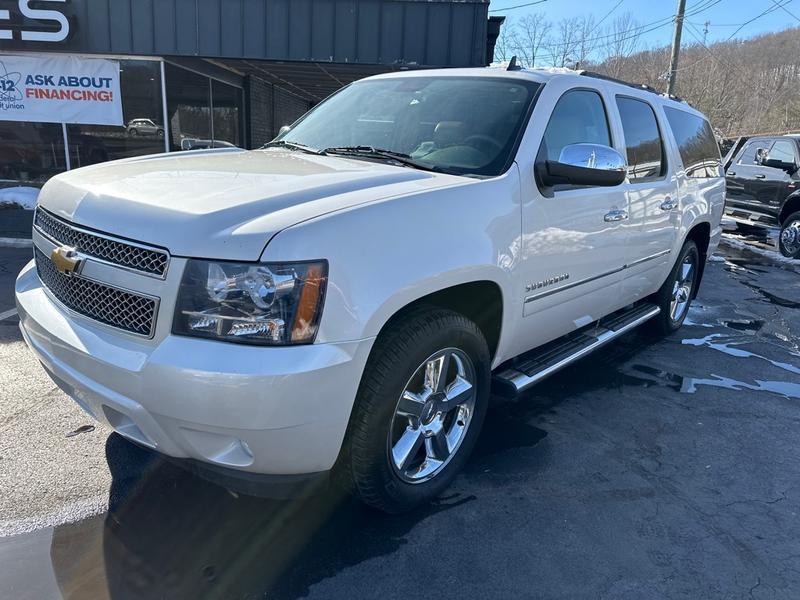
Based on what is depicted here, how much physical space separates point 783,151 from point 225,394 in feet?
39.1

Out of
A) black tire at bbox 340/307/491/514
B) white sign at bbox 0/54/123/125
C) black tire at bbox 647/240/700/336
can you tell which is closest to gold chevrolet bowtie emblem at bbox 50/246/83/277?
black tire at bbox 340/307/491/514

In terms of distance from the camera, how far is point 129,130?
11523 mm

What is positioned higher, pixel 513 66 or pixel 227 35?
pixel 227 35

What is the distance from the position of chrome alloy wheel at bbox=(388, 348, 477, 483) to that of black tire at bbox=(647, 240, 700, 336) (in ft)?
9.77

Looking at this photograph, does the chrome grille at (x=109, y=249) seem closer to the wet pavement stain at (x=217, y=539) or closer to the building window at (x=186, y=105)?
the wet pavement stain at (x=217, y=539)

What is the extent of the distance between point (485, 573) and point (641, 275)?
2.80 meters

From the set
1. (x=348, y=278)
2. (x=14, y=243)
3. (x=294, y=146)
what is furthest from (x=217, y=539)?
(x=14, y=243)

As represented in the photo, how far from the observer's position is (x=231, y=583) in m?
2.38

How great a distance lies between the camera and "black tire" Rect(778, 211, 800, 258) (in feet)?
33.5

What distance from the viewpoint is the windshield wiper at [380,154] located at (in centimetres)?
311

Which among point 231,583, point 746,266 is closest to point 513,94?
point 231,583

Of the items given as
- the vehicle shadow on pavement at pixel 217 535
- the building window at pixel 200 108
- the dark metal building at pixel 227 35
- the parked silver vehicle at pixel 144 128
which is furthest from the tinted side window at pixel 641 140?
the parked silver vehicle at pixel 144 128

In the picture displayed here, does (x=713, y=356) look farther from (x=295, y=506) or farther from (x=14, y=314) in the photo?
(x=14, y=314)

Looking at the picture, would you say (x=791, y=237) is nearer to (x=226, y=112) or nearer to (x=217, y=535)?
(x=217, y=535)
